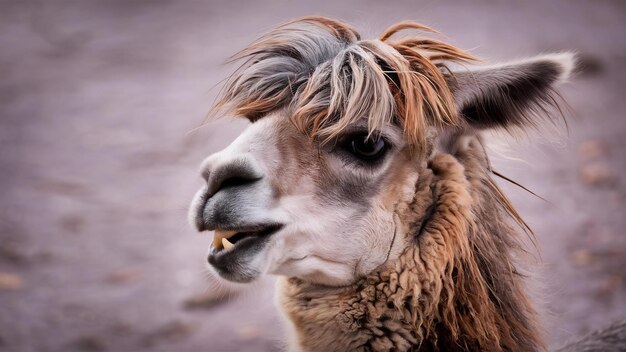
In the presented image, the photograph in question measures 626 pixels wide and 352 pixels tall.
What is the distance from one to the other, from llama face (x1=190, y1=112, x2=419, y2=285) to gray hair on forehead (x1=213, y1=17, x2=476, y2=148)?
0.07m

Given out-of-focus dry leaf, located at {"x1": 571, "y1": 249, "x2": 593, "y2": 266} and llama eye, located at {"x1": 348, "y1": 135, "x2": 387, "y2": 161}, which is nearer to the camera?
llama eye, located at {"x1": 348, "y1": 135, "x2": 387, "y2": 161}

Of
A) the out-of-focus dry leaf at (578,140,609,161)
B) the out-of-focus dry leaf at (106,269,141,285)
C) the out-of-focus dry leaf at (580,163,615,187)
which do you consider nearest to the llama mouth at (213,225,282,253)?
the out-of-focus dry leaf at (106,269,141,285)

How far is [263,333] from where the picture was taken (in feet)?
17.9

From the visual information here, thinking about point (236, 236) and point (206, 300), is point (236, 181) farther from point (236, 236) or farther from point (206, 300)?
point (206, 300)

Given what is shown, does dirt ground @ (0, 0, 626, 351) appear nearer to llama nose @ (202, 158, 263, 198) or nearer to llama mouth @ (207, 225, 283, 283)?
llama mouth @ (207, 225, 283, 283)

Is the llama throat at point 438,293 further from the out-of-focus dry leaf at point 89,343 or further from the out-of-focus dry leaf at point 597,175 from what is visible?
the out-of-focus dry leaf at point 597,175

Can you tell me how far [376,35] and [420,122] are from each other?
71 cm

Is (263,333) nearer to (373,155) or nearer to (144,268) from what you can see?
(144,268)

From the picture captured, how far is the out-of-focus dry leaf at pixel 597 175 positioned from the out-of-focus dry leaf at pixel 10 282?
5146 mm

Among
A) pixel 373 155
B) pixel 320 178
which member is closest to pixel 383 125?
pixel 373 155

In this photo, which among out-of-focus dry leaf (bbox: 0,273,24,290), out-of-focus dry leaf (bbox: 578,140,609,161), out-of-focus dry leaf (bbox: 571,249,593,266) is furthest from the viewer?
out-of-focus dry leaf (bbox: 578,140,609,161)

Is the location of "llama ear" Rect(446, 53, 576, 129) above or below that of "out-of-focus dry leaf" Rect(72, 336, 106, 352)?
above

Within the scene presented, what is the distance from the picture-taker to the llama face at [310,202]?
2.69m

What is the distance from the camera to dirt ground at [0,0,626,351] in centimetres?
541
